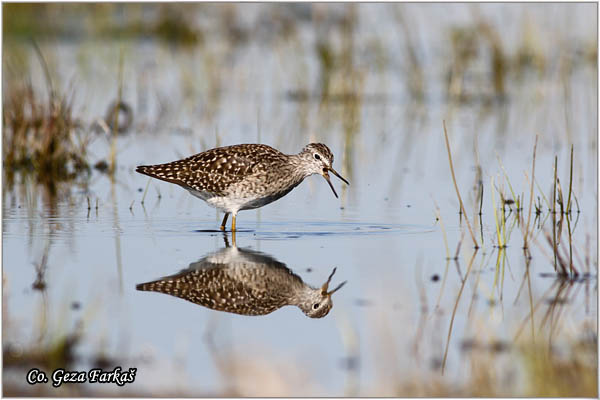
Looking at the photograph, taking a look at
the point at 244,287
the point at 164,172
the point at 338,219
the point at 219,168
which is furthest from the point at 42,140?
the point at 244,287

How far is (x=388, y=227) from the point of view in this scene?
995cm

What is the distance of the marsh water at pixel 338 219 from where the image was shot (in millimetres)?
6039

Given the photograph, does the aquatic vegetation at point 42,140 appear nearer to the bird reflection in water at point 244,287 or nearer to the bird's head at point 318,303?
the bird reflection in water at point 244,287

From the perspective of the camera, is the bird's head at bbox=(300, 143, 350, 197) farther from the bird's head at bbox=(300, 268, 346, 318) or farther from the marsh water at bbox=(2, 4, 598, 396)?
the bird's head at bbox=(300, 268, 346, 318)

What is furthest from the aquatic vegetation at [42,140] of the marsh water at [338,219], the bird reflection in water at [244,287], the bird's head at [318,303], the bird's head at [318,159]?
the bird's head at [318,303]

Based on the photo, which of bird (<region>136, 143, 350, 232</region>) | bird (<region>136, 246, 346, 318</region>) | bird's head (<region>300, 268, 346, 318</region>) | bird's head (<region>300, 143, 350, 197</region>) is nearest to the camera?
bird's head (<region>300, 268, 346, 318</region>)

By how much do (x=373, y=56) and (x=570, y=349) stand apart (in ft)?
55.1

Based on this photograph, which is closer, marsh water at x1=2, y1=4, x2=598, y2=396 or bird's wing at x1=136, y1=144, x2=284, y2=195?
marsh water at x1=2, y1=4, x2=598, y2=396

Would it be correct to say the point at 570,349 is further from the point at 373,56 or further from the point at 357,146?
the point at 373,56

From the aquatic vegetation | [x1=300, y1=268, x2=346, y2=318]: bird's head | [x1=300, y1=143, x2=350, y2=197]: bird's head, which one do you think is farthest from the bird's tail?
[x1=300, y1=268, x2=346, y2=318]: bird's head

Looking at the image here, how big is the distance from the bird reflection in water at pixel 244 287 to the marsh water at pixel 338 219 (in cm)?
13

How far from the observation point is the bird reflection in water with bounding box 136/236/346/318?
7113mm

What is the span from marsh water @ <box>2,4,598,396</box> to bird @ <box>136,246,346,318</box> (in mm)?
124

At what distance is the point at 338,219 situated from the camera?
34.1 feet
